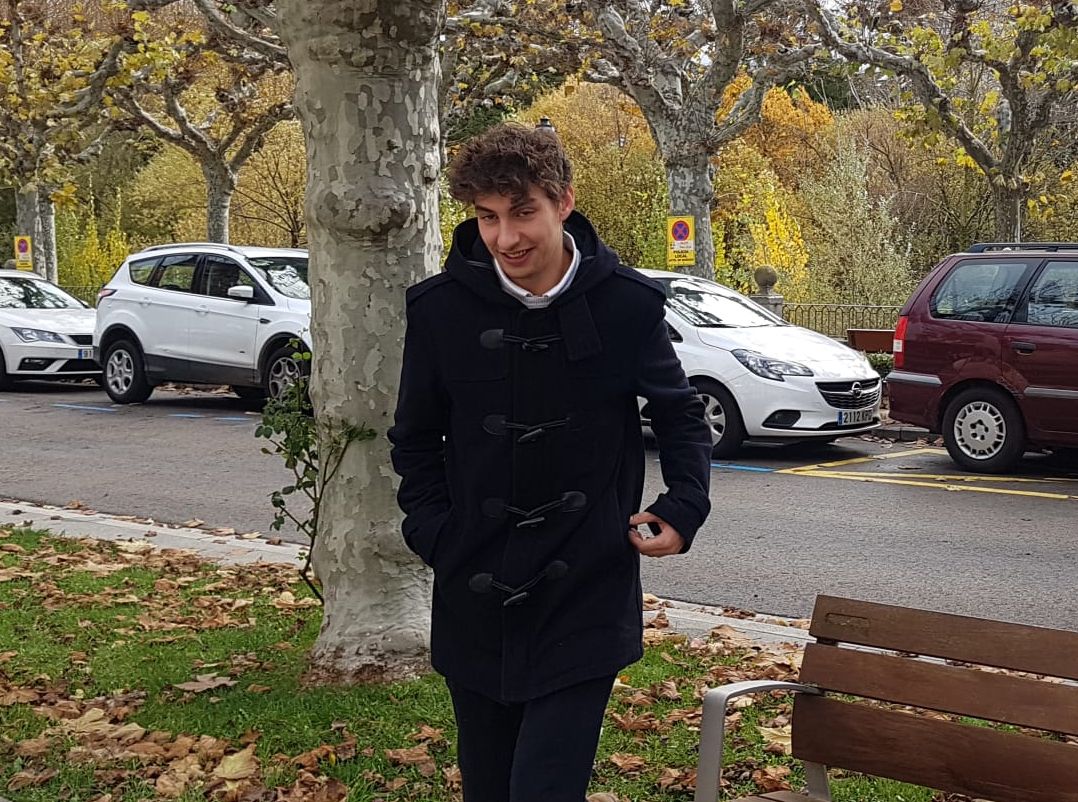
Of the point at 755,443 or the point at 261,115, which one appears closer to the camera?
the point at 755,443

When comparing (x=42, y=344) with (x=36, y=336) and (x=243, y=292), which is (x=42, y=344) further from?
(x=243, y=292)

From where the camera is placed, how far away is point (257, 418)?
1669cm

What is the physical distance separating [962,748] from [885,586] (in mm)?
4893

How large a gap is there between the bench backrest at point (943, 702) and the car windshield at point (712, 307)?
10599mm

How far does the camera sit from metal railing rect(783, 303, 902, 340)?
2288cm

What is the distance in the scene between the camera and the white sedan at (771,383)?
13.2 m

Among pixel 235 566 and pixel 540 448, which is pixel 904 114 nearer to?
pixel 235 566

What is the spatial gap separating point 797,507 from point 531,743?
8008 mm

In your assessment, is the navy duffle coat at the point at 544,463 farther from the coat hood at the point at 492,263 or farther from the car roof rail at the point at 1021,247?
the car roof rail at the point at 1021,247

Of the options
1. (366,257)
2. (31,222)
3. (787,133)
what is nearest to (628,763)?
(366,257)

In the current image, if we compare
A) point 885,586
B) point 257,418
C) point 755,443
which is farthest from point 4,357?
point 885,586

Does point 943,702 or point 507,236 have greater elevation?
point 507,236

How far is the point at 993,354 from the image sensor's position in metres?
12.3

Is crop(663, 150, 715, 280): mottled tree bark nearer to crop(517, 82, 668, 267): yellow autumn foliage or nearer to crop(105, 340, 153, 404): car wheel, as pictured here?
crop(105, 340, 153, 404): car wheel
